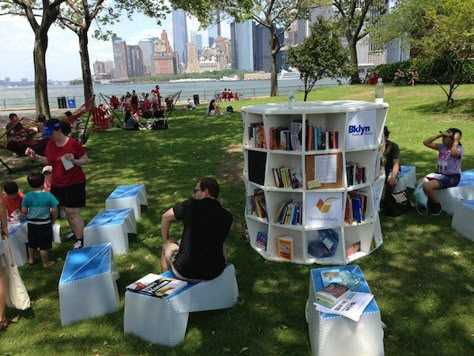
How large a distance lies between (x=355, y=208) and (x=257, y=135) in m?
1.59

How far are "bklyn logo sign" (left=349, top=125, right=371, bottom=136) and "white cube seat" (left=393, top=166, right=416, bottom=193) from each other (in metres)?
2.57

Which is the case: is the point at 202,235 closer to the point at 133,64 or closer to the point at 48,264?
the point at 48,264

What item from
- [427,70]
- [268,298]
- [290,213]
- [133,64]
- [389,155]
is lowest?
[268,298]

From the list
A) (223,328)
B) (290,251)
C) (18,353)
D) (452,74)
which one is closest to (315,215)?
(290,251)

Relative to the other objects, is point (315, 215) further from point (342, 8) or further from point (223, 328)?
point (342, 8)

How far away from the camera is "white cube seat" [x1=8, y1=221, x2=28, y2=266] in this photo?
5789 millimetres

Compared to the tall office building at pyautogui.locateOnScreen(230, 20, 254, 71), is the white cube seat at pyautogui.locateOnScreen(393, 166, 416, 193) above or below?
below

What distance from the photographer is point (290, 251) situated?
5551 mm

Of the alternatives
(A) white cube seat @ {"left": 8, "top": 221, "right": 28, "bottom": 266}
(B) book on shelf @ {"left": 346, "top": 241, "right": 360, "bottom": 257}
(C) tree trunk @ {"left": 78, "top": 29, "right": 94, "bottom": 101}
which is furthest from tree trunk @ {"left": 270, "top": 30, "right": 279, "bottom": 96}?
(A) white cube seat @ {"left": 8, "top": 221, "right": 28, "bottom": 266}

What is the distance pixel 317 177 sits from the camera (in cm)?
519

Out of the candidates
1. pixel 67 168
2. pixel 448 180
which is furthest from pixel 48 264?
pixel 448 180

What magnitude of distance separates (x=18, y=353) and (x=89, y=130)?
1590 centimetres

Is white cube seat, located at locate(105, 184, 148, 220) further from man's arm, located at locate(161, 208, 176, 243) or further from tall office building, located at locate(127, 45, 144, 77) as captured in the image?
tall office building, located at locate(127, 45, 144, 77)

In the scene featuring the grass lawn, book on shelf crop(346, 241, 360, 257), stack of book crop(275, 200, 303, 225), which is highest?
stack of book crop(275, 200, 303, 225)
